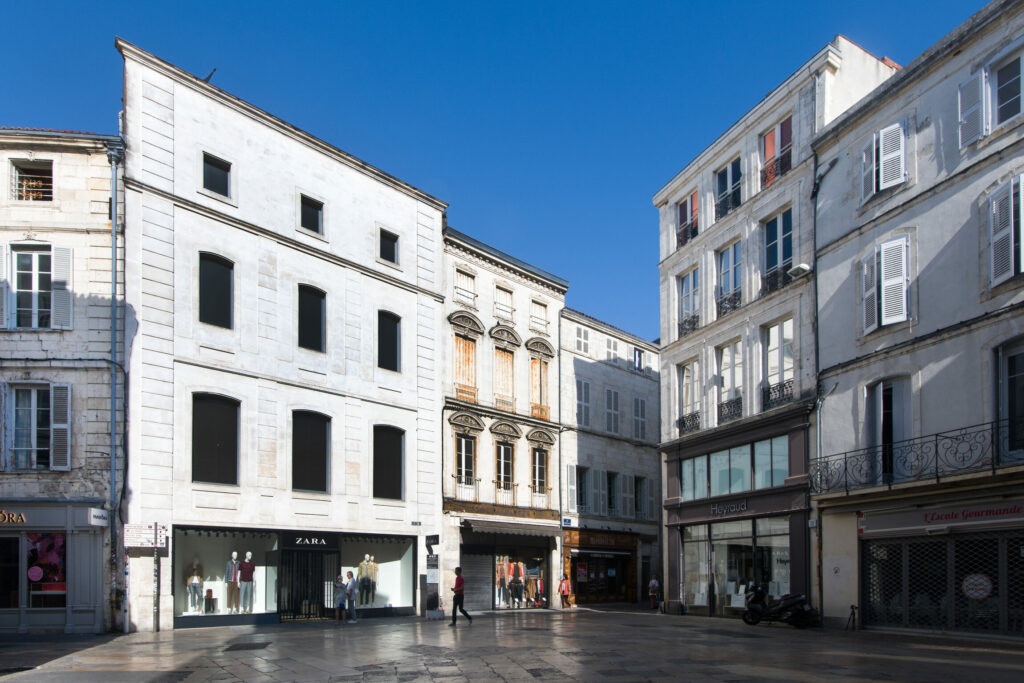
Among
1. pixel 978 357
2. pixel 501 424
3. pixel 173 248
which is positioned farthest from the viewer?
pixel 501 424

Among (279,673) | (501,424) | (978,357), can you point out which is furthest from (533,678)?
(501,424)

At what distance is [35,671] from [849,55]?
2331cm

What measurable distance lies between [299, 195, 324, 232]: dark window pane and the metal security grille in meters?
17.6

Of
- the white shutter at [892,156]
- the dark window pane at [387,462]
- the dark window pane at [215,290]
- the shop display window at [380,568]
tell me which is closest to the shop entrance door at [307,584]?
the shop display window at [380,568]

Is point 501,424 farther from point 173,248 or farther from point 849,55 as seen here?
point 849,55

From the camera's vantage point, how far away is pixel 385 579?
2844cm

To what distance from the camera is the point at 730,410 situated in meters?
27.2

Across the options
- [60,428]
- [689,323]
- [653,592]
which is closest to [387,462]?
[60,428]

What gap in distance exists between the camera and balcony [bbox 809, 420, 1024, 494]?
57.6ft

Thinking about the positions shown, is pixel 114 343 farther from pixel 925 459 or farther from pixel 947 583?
pixel 947 583

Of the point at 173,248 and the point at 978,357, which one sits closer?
the point at 978,357

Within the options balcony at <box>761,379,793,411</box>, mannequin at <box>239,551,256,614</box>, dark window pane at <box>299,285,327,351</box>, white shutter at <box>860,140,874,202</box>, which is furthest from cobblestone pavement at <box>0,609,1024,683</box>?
white shutter at <box>860,140,874,202</box>

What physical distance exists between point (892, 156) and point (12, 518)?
854 inches

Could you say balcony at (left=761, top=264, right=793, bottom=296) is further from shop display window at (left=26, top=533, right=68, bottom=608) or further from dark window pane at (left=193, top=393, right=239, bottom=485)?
shop display window at (left=26, top=533, right=68, bottom=608)
